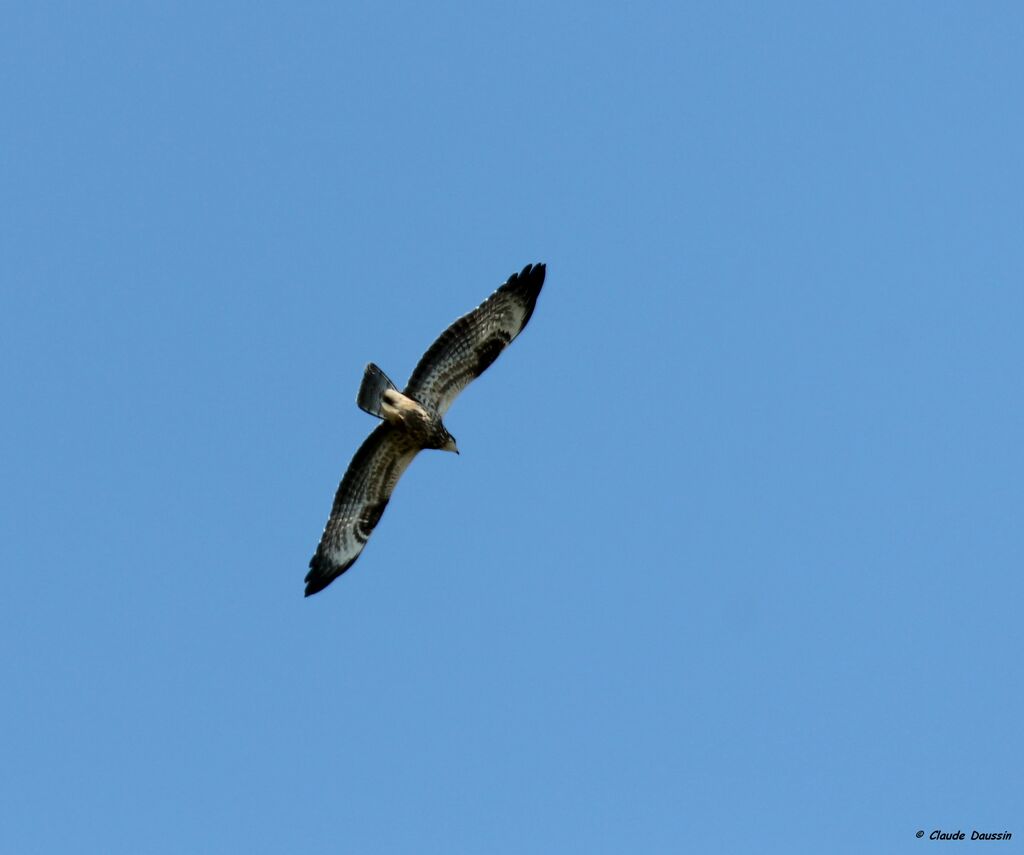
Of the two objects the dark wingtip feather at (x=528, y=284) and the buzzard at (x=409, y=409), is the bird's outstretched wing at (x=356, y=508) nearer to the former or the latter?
the buzzard at (x=409, y=409)

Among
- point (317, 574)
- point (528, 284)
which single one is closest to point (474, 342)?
point (528, 284)

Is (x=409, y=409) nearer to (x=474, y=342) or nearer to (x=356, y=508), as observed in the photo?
(x=474, y=342)

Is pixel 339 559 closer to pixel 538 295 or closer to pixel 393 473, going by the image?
pixel 393 473

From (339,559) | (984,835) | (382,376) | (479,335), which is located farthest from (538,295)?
(984,835)

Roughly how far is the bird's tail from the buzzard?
0.04 feet

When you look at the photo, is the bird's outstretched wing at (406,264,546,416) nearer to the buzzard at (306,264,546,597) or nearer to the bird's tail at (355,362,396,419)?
the buzzard at (306,264,546,597)

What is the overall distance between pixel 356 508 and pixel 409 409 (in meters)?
1.63

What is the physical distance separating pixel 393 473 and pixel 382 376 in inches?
52.7

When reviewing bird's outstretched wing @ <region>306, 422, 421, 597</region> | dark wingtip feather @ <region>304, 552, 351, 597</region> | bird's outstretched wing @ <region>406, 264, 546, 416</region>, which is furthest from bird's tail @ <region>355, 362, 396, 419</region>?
dark wingtip feather @ <region>304, 552, 351, 597</region>

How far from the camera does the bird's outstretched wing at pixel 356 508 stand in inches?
706

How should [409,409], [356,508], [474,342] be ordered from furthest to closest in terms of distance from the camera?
1. [356,508]
2. [474,342]
3. [409,409]

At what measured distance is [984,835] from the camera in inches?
689

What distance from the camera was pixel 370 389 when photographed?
17.2 metres

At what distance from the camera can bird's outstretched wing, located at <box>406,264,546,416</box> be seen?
57.3ft
